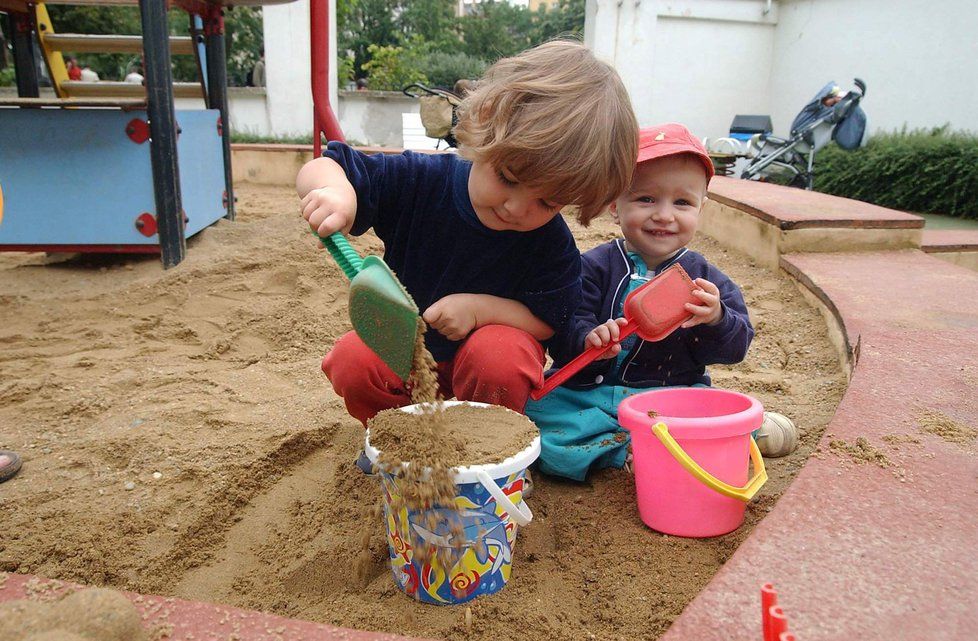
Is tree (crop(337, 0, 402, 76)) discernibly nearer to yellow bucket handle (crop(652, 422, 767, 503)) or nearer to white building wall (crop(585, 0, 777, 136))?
white building wall (crop(585, 0, 777, 136))

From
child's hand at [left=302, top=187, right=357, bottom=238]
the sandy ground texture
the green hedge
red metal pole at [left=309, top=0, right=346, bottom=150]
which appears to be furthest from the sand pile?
the green hedge

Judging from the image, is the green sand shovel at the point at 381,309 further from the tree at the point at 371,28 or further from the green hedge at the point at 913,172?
the tree at the point at 371,28

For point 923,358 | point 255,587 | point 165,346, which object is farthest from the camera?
point 165,346

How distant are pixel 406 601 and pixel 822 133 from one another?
626 cm

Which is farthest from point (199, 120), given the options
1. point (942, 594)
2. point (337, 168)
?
point (942, 594)

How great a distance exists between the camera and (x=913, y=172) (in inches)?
255

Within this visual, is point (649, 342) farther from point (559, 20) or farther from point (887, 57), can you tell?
point (559, 20)

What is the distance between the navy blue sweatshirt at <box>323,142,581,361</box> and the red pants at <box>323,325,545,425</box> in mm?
115

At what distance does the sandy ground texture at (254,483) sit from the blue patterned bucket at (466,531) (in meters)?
0.04

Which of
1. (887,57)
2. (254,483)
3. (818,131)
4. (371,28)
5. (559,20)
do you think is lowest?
(254,483)

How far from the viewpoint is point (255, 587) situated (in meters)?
1.30

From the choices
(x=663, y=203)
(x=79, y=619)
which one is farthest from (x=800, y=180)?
(x=79, y=619)

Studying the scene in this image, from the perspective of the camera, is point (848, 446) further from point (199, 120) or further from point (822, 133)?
point (822, 133)

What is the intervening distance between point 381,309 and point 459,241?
54 centimetres
